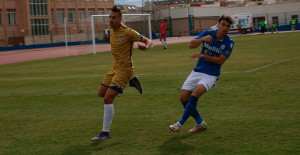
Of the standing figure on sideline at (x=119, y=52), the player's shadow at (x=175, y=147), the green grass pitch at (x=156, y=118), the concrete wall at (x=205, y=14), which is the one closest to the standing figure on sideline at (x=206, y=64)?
the player's shadow at (x=175, y=147)

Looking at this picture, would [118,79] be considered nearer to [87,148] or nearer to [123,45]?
[123,45]

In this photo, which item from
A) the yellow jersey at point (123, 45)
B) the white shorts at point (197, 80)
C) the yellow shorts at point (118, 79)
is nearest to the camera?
the white shorts at point (197, 80)

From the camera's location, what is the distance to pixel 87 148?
5852mm

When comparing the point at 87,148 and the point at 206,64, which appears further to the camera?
the point at 206,64

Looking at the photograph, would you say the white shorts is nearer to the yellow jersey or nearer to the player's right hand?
the player's right hand

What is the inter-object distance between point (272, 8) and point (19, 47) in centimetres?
4601

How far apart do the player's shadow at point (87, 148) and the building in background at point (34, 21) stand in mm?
47487

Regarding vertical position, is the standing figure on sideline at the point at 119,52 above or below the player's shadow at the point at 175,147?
above

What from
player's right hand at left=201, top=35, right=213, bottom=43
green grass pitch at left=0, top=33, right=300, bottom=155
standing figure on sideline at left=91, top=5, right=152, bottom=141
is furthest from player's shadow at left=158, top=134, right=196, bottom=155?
player's right hand at left=201, top=35, right=213, bottom=43

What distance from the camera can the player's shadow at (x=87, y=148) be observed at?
566 centimetres

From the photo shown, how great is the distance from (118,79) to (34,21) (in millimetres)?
60704

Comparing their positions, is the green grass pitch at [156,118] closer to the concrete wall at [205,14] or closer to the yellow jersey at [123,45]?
the yellow jersey at [123,45]

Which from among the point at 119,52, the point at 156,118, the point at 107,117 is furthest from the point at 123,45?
the point at 156,118

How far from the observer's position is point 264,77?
39.8ft
